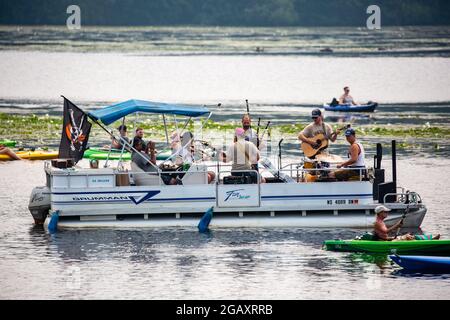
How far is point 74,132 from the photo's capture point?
30.5 m

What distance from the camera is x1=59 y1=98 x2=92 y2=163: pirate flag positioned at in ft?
99.4

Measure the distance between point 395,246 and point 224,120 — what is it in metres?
32.4

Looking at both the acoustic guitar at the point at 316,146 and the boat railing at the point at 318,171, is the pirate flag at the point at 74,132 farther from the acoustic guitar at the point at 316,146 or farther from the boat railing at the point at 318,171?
the acoustic guitar at the point at 316,146

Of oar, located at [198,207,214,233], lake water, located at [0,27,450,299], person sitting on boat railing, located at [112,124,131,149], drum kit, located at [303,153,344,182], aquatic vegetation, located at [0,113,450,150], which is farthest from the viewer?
aquatic vegetation, located at [0,113,450,150]

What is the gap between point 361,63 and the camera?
121 m

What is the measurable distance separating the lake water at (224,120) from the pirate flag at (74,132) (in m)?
2.02

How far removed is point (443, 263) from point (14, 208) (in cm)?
1334

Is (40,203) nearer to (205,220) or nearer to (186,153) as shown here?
(186,153)

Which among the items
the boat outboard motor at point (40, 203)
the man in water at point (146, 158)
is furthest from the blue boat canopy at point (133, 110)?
the boat outboard motor at point (40, 203)

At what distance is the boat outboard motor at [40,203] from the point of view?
30.8 metres

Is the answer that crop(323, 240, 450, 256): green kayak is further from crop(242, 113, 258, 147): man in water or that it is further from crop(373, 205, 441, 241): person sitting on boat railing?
crop(242, 113, 258, 147): man in water

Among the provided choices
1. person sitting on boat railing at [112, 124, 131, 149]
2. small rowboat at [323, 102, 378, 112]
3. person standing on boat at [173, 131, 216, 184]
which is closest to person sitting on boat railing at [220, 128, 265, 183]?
person standing on boat at [173, 131, 216, 184]

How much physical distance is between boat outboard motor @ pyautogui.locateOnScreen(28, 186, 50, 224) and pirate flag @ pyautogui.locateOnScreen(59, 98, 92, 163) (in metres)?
1.06

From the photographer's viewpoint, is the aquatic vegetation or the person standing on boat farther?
the aquatic vegetation
